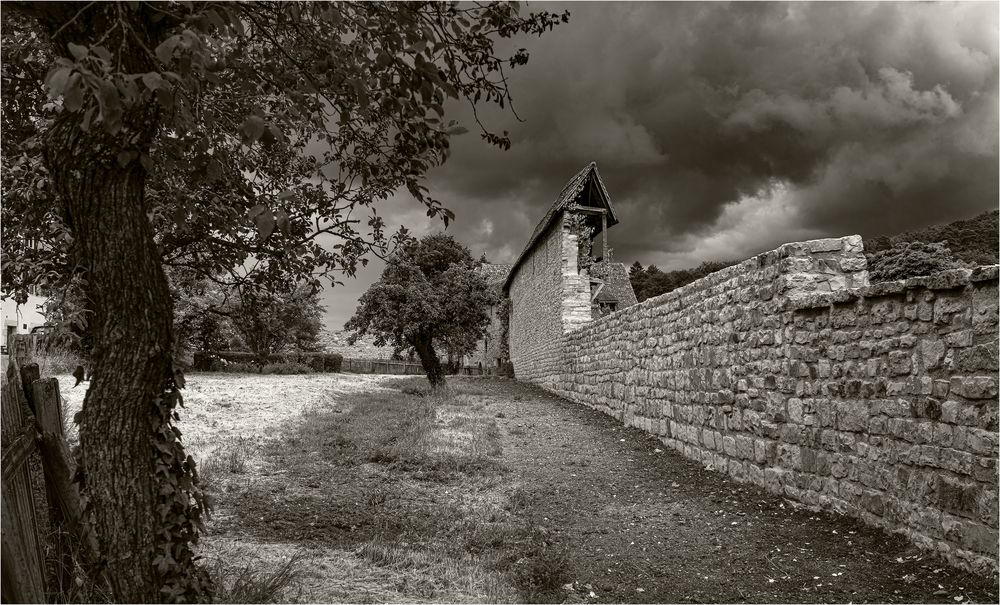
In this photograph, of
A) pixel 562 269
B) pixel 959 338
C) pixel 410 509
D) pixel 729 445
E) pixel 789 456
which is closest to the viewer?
pixel 959 338

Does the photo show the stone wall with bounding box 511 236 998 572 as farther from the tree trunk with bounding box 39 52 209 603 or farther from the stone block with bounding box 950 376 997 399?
the tree trunk with bounding box 39 52 209 603

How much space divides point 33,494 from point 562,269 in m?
15.6

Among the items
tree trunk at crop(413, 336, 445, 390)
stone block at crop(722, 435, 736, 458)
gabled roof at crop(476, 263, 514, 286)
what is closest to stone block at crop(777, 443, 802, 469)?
stone block at crop(722, 435, 736, 458)

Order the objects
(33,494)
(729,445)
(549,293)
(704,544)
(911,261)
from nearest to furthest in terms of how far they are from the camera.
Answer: (33,494) < (704,544) < (729,445) < (911,261) < (549,293)

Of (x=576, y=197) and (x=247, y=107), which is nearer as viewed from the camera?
(x=247, y=107)

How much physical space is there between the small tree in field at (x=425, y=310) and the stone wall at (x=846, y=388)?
33.1 feet

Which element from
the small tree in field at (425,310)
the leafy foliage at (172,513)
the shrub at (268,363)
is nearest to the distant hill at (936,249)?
the leafy foliage at (172,513)

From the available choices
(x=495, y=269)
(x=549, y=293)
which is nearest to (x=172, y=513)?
(x=549, y=293)

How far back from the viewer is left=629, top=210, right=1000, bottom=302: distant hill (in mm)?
7375

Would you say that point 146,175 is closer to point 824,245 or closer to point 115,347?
point 115,347

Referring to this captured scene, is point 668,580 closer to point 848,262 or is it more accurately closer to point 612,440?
point 848,262

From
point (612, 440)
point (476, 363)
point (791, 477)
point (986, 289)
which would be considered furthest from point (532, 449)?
point (476, 363)

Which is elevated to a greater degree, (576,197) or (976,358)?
(576,197)

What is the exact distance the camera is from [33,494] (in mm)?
2934
